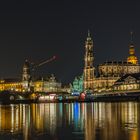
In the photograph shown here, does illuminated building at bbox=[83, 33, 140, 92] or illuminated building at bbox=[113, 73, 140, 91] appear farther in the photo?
illuminated building at bbox=[83, 33, 140, 92]

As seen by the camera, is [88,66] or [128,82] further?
[88,66]

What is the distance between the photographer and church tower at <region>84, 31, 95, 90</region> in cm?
17588

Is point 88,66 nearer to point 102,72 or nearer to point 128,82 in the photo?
point 102,72

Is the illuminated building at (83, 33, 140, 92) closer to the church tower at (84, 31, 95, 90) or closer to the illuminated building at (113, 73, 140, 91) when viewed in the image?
the church tower at (84, 31, 95, 90)

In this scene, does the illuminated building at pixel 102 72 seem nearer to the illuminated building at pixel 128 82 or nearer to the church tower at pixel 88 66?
the church tower at pixel 88 66

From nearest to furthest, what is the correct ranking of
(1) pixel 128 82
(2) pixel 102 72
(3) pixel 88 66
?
1. (1) pixel 128 82
2. (3) pixel 88 66
3. (2) pixel 102 72

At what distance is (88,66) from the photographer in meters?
176

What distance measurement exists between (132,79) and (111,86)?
39.7ft

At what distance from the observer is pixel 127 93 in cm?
15788

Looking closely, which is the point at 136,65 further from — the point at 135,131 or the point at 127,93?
the point at 135,131

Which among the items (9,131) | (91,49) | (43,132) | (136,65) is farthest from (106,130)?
(136,65)

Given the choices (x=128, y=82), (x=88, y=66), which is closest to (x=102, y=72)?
(x=88, y=66)

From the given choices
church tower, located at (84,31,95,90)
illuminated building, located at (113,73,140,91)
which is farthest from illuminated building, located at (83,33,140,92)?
illuminated building, located at (113,73,140,91)

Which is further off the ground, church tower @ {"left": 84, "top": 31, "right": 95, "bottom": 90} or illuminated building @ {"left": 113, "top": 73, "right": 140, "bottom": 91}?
church tower @ {"left": 84, "top": 31, "right": 95, "bottom": 90}
